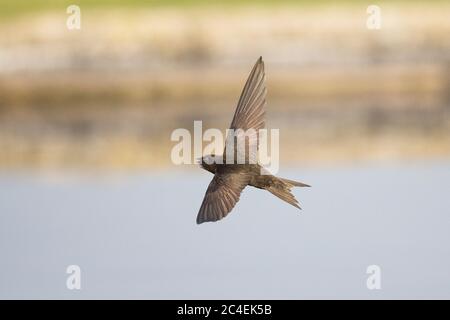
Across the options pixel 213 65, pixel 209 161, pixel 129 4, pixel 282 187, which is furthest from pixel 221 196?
pixel 129 4

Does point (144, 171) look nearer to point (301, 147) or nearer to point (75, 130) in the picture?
point (301, 147)

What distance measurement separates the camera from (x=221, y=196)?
448 centimetres

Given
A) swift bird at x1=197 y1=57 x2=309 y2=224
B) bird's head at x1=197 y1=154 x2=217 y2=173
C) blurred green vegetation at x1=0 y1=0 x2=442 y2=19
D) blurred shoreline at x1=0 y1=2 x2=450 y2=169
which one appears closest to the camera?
swift bird at x1=197 y1=57 x2=309 y2=224

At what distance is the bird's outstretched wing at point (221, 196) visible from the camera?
432 cm

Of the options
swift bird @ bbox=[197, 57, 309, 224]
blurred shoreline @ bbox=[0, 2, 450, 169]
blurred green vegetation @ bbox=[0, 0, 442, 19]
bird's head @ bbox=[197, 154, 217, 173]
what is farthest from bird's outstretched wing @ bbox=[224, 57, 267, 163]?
blurred green vegetation @ bbox=[0, 0, 442, 19]

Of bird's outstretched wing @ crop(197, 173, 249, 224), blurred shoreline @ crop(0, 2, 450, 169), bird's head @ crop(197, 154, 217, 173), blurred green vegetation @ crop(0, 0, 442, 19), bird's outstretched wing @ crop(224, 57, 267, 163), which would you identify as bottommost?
bird's outstretched wing @ crop(197, 173, 249, 224)

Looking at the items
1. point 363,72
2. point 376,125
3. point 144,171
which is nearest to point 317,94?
point 363,72

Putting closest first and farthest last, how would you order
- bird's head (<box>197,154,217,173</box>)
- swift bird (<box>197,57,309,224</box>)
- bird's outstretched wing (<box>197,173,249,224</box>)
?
1. bird's outstretched wing (<box>197,173,249,224</box>)
2. swift bird (<box>197,57,309,224</box>)
3. bird's head (<box>197,154,217,173</box>)

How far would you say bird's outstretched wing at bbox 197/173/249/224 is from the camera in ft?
14.2

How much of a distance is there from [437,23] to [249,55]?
3035 millimetres

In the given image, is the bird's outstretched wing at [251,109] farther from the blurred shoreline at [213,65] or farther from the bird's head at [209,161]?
the blurred shoreline at [213,65]

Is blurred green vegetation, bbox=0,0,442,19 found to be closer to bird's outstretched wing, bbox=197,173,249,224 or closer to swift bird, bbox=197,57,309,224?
swift bird, bbox=197,57,309,224

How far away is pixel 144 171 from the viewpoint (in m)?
9.99

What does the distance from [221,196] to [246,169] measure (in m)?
0.27
